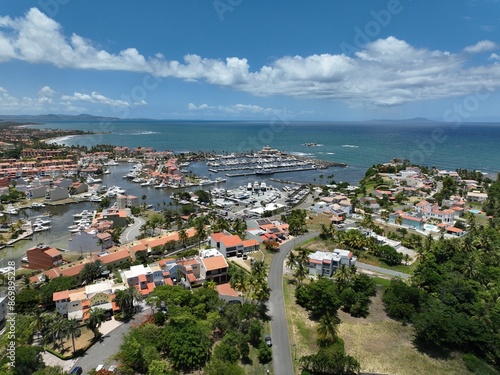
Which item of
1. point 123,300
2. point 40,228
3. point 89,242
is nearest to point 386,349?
point 123,300

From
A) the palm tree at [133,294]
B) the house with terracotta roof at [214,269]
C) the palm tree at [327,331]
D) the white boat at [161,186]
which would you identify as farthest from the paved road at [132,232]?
the palm tree at [327,331]

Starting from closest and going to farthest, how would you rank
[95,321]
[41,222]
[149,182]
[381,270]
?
[95,321] → [381,270] → [41,222] → [149,182]

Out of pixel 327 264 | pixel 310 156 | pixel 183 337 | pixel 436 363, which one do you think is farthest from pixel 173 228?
pixel 310 156

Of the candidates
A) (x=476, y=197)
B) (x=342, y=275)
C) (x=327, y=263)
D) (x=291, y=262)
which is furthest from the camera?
(x=476, y=197)

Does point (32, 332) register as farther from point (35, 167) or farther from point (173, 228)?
point (35, 167)

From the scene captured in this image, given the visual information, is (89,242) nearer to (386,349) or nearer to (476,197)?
(386,349)
